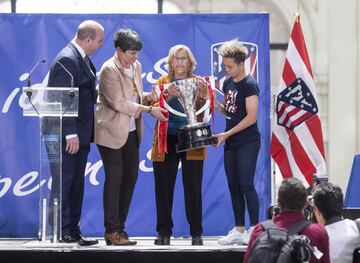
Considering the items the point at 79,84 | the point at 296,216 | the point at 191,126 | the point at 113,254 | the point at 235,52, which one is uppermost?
the point at 235,52

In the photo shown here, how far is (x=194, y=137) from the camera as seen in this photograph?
7.45 meters

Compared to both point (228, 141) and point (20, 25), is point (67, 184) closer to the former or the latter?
point (228, 141)

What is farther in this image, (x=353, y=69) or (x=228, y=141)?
(x=353, y=69)

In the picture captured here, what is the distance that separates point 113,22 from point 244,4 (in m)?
4.93

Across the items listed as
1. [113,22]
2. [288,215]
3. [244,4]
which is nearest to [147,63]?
[113,22]

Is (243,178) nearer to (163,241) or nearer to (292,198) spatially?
A: (163,241)

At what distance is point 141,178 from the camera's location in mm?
9008

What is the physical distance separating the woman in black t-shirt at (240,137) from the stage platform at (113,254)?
54 centimetres

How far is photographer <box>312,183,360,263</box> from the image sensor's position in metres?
6.00

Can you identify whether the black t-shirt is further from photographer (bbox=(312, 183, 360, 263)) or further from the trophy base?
photographer (bbox=(312, 183, 360, 263))

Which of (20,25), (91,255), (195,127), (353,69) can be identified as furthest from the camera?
(353,69)

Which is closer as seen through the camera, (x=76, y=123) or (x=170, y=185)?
(x=76, y=123)

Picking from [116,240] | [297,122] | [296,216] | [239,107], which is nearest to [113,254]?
[116,240]

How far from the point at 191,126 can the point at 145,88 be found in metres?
1.62
